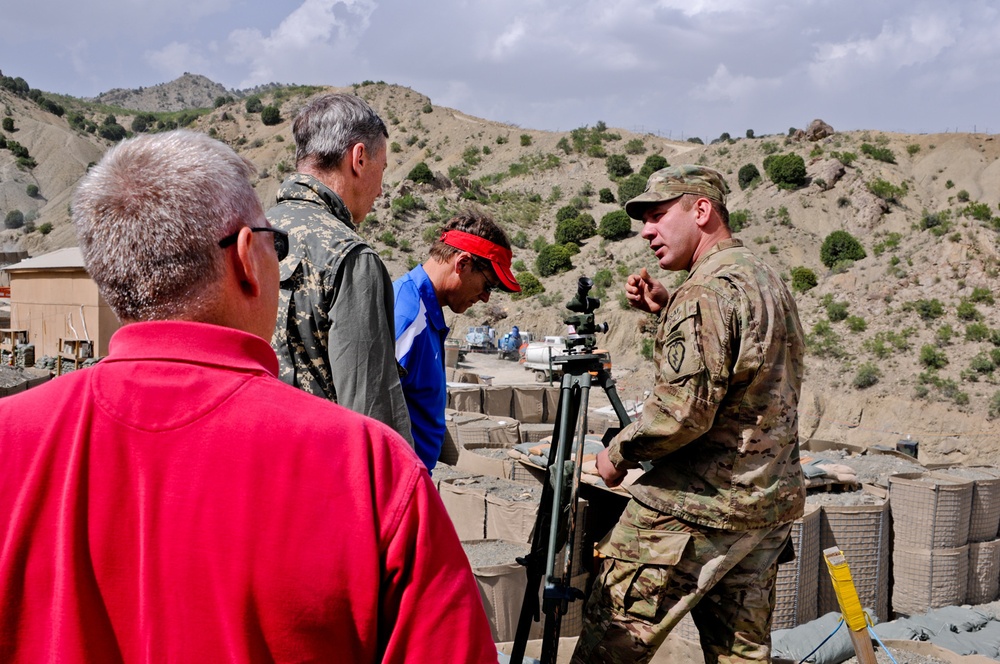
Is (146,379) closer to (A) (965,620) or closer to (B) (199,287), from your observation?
(B) (199,287)

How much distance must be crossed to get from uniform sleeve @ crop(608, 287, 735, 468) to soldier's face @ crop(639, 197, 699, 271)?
0.93 feet

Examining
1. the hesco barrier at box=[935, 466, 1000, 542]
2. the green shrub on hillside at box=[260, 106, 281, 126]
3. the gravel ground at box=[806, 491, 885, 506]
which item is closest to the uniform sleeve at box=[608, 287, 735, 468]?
the gravel ground at box=[806, 491, 885, 506]

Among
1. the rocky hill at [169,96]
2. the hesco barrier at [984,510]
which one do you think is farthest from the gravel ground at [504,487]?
the rocky hill at [169,96]

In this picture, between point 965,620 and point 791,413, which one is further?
point 965,620

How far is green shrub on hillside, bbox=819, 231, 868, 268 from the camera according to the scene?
29.4 meters

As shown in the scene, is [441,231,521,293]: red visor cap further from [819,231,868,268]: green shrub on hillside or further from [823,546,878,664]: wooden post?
[819,231,868,268]: green shrub on hillside

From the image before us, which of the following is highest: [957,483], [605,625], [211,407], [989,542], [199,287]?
[199,287]

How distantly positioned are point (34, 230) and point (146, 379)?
61.5 m

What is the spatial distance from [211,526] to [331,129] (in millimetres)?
1566

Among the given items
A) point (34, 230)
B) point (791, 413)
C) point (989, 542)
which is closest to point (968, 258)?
point (989, 542)

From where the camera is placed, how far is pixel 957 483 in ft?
19.2

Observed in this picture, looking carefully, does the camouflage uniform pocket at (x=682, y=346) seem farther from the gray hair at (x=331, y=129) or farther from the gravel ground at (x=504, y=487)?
the gravel ground at (x=504, y=487)

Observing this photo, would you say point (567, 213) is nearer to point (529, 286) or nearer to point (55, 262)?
point (529, 286)

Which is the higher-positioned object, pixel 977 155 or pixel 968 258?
pixel 977 155
